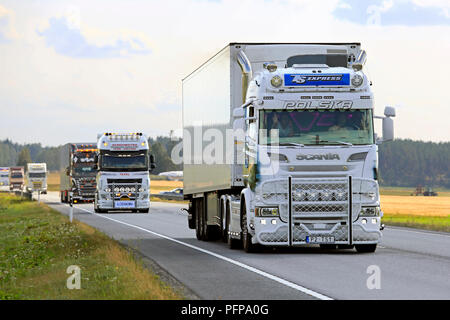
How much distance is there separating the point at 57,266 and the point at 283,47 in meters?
6.68

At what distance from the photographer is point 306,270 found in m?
16.6

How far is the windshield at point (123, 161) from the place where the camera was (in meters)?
46.0

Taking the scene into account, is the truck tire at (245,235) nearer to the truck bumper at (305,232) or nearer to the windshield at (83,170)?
the truck bumper at (305,232)

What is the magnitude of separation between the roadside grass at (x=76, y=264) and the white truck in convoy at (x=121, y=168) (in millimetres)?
14657

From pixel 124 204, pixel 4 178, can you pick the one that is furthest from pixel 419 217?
pixel 4 178

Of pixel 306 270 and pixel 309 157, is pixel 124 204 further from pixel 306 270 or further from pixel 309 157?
pixel 306 270

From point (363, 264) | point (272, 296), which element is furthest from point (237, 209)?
point (272, 296)

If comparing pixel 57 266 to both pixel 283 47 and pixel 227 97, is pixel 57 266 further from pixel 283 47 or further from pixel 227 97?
pixel 283 47

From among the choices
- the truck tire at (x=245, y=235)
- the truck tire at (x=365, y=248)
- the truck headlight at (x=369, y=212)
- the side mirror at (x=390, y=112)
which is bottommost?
the truck tire at (x=365, y=248)

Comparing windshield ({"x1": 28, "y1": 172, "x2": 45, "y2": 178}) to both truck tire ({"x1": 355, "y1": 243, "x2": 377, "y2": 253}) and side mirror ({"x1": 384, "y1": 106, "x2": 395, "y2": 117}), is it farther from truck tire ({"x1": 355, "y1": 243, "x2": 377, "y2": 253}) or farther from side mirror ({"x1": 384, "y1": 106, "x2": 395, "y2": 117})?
side mirror ({"x1": 384, "y1": 106, "x2": 395, "y2": 117})

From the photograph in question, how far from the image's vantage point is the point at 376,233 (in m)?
19.7

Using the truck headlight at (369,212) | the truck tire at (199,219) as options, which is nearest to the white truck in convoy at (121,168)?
the truck tire at (199,219)

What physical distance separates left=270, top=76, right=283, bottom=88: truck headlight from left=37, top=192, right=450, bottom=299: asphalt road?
3442 mm
